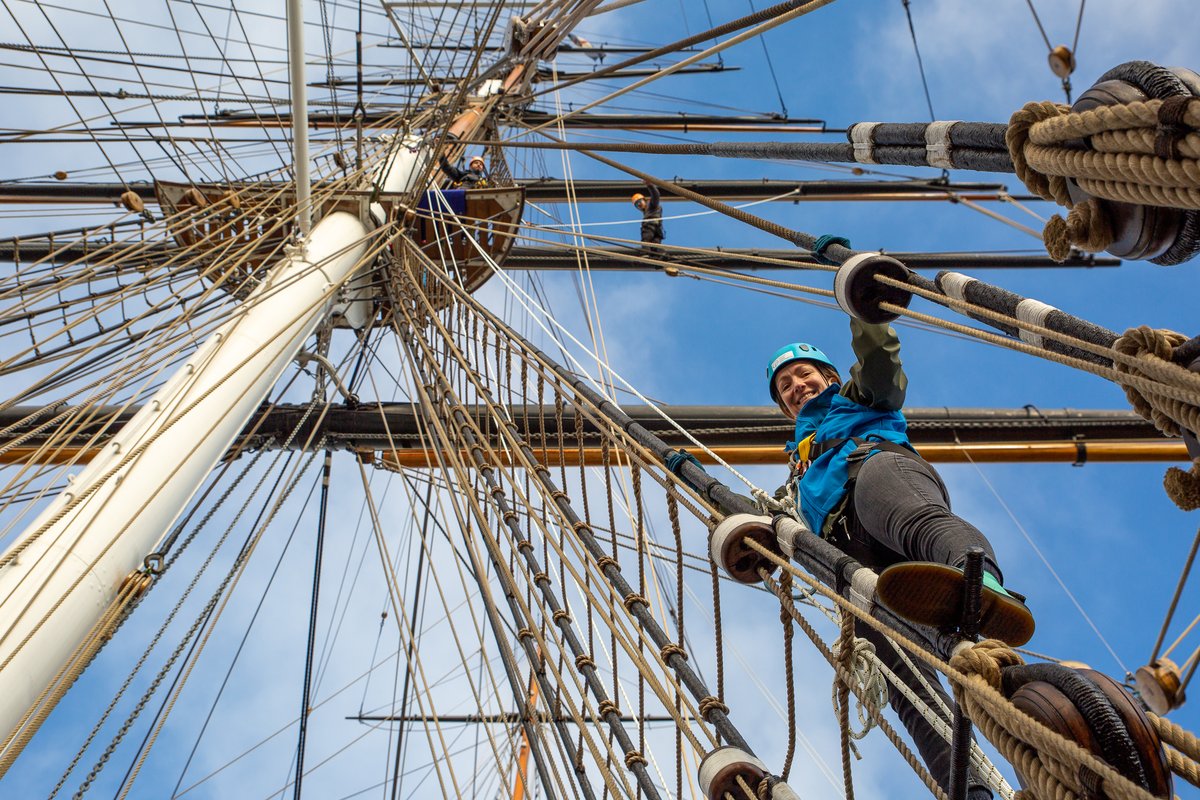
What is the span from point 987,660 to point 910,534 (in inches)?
37.5

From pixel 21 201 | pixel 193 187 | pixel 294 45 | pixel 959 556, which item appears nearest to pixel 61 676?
pixel 959 556

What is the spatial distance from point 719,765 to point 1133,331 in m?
1.15

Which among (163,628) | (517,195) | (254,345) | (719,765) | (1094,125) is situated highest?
(517,195)

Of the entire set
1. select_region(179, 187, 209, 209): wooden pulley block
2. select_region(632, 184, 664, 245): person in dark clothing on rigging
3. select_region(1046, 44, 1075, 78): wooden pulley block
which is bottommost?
select_region(179, 187, 209, 209): wooden pulley block

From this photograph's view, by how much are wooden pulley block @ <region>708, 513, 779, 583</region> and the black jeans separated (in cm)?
30

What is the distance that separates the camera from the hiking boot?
5.05 feet

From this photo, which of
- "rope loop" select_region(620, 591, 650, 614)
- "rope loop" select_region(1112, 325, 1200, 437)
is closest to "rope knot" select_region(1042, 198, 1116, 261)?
"rope loop" select_region(1112, 325, 1200, 437)

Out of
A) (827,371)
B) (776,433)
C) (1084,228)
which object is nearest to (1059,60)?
(827,371)

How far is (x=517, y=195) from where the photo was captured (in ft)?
21.5

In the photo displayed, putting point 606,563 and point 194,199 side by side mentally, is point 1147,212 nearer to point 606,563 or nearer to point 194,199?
point 606,563

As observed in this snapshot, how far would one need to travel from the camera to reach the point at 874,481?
2561mm

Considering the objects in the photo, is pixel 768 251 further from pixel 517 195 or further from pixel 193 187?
pixel 193 187

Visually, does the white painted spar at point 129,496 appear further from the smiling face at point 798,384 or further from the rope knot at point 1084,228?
the rope knot at point 1084,228

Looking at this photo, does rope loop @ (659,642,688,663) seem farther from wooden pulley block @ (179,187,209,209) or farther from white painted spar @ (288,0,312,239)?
wooden pulley block @ (179,187,209,209)
